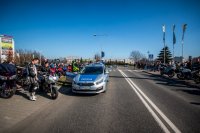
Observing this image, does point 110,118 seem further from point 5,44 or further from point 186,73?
point 5,44

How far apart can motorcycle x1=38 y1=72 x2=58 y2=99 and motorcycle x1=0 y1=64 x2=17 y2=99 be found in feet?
4.07

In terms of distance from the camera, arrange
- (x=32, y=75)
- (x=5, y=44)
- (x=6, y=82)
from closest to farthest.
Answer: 1. (x=32, y=75)
2. (x=6, y=82)
3. (x=5, y=44)

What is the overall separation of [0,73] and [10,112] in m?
2.62

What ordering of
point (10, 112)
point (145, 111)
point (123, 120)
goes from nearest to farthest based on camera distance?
1. point (123, 120)
2. point (10, 112)
3. point (145, 111)

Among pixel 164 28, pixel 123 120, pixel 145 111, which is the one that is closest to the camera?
pixel 123 120

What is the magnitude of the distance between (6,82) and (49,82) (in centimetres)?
184

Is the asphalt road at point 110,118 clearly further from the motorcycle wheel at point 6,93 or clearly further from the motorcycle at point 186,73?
the motorcycle at point 186,73

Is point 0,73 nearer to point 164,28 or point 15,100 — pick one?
point 15,100

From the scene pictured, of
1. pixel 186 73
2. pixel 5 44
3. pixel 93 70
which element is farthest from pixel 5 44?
pixel 186 73

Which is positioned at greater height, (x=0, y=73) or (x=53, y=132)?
(x=0, y=73)

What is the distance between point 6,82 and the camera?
25.0 ft

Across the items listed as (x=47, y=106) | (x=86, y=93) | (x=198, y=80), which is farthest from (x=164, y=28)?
(x=47, y=106)

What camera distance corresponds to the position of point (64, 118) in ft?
17.5

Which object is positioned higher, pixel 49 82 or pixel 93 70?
pixel 93 70
